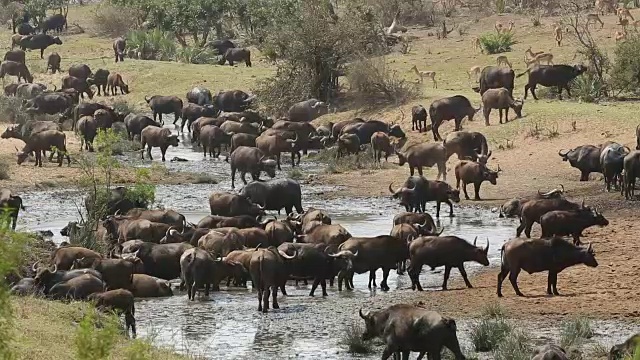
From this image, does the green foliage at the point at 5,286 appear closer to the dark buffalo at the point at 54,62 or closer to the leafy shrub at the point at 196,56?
the leafy shrub at the point at 196,56

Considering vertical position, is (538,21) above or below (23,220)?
above

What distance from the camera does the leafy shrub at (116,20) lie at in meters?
62.8

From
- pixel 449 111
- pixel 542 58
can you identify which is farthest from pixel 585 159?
pixel 542 58

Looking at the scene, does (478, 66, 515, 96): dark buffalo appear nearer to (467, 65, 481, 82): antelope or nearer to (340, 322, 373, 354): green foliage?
(467, 65, 481, 82): antelope

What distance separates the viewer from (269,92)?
4306 centimetres

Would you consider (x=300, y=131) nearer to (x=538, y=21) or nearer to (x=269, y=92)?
(x=269, y=92)

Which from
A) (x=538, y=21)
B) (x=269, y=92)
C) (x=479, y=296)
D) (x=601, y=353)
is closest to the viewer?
(x=601, y=353)

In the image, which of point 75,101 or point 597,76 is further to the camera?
point 75,101

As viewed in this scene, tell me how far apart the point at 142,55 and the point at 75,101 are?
10.5 meters

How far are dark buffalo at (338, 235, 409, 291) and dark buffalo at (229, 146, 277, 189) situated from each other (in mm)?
11223

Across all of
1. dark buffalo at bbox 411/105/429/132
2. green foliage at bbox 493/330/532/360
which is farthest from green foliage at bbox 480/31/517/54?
green foliage at bbox 493/330/532/360

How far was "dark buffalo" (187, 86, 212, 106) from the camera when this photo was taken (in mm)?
43250

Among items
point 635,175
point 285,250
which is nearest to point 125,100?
point 635,175

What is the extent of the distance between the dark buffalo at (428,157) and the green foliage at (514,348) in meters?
14.4
